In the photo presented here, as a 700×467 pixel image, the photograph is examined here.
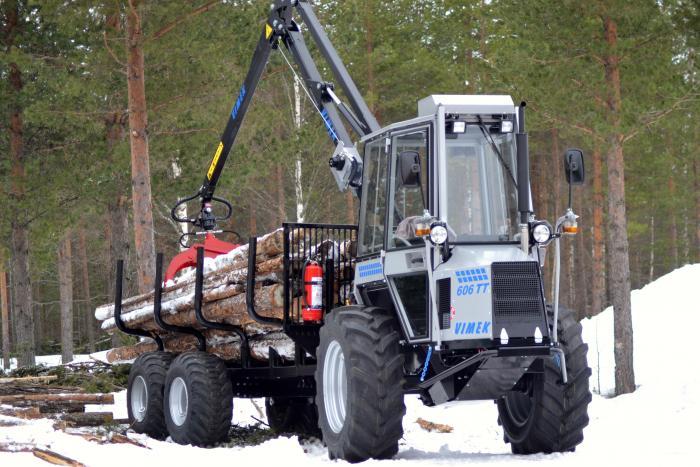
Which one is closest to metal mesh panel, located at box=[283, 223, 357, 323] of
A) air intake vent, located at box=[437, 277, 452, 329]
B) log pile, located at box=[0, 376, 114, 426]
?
air intake vent, located at box=[437, 277, 452, 329]

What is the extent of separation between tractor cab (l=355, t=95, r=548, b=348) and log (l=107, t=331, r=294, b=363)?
84.6 inches

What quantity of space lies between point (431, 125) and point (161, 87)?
43.7ft

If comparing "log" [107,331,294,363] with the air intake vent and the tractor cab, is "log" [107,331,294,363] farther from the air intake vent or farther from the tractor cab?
the air intake vent

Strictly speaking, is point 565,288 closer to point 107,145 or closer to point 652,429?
point 107,145

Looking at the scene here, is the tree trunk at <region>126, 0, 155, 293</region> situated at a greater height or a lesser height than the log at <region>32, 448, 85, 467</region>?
greater

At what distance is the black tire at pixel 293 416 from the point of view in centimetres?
1262

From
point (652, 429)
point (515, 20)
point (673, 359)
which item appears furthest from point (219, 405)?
point (673, 359)

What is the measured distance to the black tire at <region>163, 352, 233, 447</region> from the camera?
37.1 feet

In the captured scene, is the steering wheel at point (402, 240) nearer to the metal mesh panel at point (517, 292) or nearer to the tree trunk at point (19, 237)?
the metal mesh panel at point (517, 292)

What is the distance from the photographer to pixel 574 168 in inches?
335

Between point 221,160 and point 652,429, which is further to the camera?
point 221,160

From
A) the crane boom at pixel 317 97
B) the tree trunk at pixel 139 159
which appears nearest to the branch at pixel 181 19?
the tree trunk at pixel 139 159

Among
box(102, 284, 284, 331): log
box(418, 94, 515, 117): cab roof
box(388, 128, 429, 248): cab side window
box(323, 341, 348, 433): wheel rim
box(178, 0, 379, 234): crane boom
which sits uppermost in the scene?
box(178, 0, 379, 234): crane boom

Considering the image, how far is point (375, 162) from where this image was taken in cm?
961
